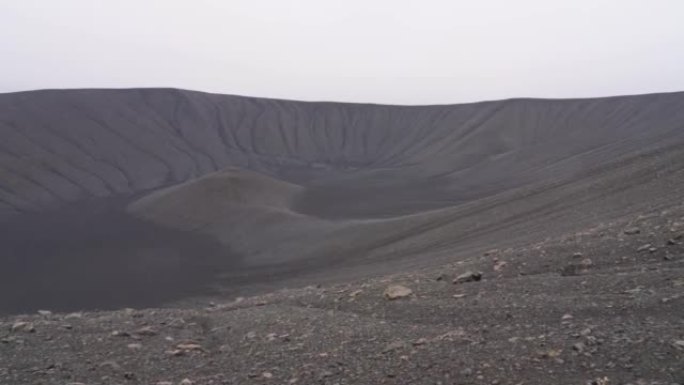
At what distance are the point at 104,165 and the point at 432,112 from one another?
129ft

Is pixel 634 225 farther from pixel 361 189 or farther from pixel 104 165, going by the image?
pixel 104 165

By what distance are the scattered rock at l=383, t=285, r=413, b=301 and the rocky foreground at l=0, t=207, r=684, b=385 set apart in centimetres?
2

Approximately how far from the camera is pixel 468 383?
5.47 meters

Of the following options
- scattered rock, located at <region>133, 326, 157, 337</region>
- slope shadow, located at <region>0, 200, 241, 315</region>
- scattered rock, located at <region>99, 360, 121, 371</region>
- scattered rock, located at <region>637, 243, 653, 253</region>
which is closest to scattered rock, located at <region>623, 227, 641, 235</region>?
scattered rock, located at <region>637, 243, 653, 253</region>

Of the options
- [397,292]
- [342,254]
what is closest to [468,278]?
[397,292]

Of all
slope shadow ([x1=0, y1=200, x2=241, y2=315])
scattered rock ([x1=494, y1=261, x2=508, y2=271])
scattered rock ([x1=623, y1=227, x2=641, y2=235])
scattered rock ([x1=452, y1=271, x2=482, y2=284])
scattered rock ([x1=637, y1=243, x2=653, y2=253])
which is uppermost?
scattered rock ([x1=623, y1=227, x2=641, y2=235])

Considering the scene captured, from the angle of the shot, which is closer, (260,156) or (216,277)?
(216,277)

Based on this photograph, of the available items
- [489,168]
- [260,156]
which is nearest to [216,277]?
[489,168]

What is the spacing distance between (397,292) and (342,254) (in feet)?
53.2

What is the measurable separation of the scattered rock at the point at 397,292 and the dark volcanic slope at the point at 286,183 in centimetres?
772

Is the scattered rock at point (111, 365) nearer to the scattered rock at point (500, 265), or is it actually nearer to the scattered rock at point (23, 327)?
the scattered rock at point (23, 327)

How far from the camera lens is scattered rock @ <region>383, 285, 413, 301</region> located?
9.18 metres

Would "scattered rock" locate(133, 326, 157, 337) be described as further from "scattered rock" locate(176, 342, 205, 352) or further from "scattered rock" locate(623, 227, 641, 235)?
"scattered rock" locate(623, 227, 641, 235)

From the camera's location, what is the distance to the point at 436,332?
707 cm
